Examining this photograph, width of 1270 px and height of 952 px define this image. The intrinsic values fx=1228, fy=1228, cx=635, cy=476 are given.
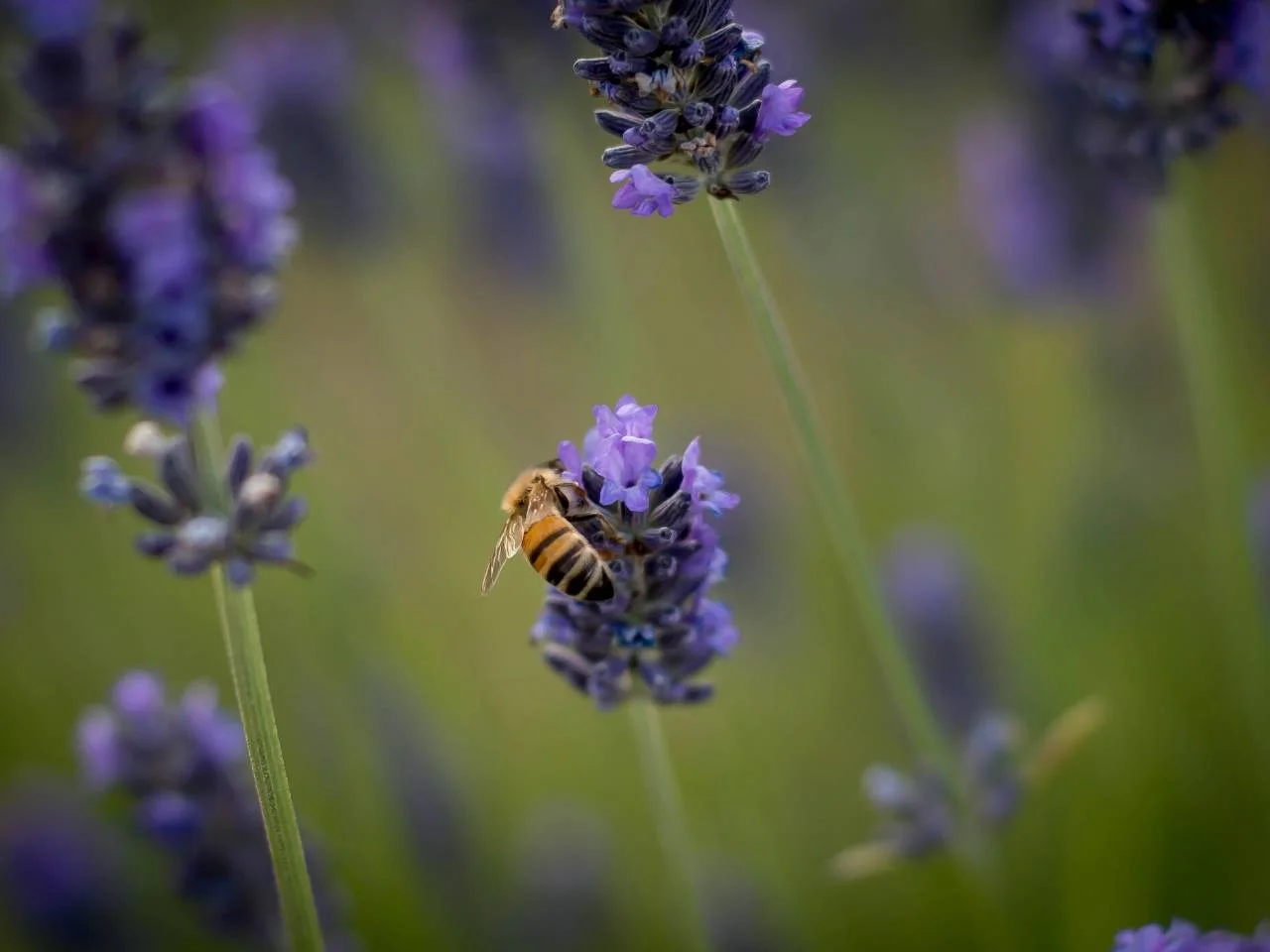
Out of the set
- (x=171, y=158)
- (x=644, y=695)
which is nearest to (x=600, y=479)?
(x=644, y=695)

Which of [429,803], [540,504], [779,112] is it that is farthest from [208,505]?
[429,803]

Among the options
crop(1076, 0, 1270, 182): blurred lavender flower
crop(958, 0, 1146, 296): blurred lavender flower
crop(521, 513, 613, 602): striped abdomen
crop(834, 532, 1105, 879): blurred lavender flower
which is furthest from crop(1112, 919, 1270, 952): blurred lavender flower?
crop(958, 0, 1146, 296): blurred lavender flower

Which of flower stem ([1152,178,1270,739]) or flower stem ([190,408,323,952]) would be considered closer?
flower stem ([190,408,323,952])

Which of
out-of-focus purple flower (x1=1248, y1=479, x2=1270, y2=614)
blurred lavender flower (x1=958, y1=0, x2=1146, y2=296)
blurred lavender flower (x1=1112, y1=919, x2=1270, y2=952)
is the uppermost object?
blurred lavender flower (x1=958, y1=0, x2=1146, y2=296)

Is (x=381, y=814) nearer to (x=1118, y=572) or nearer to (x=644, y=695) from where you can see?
(x=644, y=695)

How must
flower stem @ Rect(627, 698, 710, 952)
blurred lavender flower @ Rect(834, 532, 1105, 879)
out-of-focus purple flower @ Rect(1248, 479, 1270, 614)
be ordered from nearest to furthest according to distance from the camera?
flower stem @ Rect(627, 698, 710, 952), blurred lavender flower @ Rect(834, 532, 1105, 879), out-of-focus purple flower @ Rect(1248, 479, 1270, 614)

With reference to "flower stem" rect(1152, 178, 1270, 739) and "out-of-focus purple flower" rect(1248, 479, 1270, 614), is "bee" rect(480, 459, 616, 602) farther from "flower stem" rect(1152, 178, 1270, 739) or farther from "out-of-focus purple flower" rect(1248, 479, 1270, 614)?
"out-of-focus purple flower" rect(1248, 479, 1270, 614)

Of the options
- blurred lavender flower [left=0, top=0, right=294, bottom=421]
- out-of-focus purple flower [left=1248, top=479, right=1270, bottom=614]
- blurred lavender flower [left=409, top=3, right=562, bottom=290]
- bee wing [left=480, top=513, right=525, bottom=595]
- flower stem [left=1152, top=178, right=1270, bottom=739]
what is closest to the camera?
blurred lavender flower [left=0, top=0, right=294, bottom=421]
